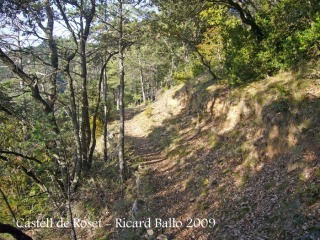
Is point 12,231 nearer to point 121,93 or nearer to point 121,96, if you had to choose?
point 121,96

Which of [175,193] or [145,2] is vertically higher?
[145,2]

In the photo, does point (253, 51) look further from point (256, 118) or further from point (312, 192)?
point (312, 192)

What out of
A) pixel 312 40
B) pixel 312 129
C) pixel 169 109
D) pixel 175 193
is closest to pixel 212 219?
pixel 175 193

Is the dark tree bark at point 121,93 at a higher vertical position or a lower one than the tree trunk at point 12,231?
higher

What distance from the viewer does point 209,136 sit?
41.7 ft

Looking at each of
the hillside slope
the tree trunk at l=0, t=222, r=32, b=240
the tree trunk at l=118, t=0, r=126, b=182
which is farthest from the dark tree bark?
the tree trunk at l=0, t=222, r=32, b=240

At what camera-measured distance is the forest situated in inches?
284

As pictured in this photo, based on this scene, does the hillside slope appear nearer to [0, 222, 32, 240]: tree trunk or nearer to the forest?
the forest

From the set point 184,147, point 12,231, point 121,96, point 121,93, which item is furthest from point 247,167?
point 12,231

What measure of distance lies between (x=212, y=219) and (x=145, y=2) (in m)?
9.14

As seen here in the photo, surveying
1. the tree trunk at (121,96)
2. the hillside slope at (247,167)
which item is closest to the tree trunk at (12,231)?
the hillside slope at (247,167)

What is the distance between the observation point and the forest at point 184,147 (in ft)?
23.7

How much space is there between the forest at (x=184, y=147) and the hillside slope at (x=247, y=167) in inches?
1.6

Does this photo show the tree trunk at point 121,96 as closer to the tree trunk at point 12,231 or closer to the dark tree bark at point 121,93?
the dark tree bark at point 121,93
